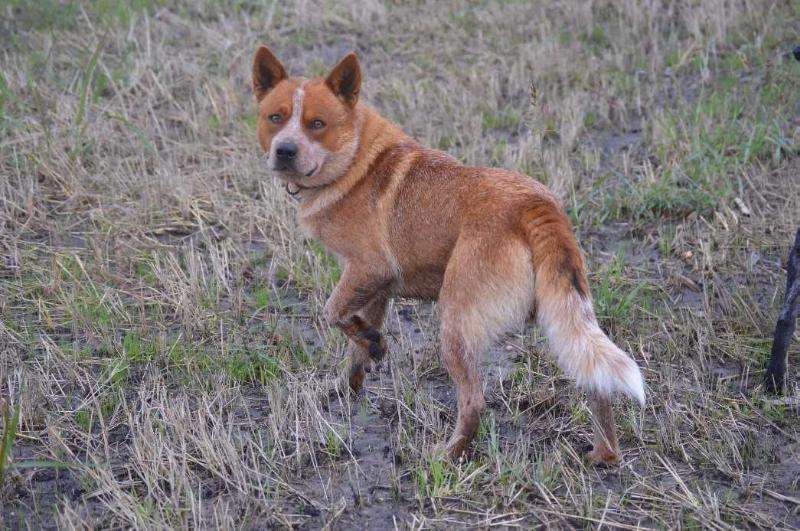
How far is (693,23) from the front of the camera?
9414mm

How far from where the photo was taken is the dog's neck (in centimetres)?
489

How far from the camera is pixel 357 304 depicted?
15.7 feet

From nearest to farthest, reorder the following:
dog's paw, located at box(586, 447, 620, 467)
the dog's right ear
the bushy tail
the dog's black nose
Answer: the bushy tail, dog's paw, located at box(586, 447, 620, 467), the dog's black nose, the dog's right ear

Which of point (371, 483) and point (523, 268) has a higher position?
point (523, 268)

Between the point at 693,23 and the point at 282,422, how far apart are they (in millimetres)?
6815

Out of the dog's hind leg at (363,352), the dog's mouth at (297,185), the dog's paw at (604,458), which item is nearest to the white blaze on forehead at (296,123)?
the dog's mouth at (297,185)

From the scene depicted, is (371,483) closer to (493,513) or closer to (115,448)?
(493,513)

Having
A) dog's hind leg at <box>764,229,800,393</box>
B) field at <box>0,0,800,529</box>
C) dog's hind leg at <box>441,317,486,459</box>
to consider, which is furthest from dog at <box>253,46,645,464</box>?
dog's hind leg at <box>764,229,800,393</box>

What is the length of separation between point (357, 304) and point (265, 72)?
4.62 feet

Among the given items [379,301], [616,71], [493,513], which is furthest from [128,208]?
[616,71]

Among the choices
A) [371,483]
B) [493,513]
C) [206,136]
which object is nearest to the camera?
[493,513]

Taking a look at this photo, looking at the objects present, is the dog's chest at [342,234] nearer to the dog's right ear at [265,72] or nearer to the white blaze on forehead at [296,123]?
the white blaze on forehead at [296,123]

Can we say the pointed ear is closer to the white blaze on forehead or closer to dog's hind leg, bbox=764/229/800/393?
the white blaze on forehead

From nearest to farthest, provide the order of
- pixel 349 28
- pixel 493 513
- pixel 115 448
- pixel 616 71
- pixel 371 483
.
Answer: pixel 493 513
pixel 371 483
pixel 115 448
pixel 616 71
pixel 349 28
